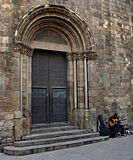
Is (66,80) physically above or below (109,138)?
above

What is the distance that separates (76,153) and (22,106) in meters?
2.43

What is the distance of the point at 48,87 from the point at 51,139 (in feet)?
7.36

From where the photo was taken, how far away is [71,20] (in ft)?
25.7

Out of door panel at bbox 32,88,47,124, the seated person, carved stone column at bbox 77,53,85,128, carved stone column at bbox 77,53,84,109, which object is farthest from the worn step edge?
the seated person

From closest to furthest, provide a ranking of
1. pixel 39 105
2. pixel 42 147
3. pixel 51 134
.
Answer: pixel 42 147 < pixel 51 134 < pixel 39 105

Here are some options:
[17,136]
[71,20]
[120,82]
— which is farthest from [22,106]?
[120,82]

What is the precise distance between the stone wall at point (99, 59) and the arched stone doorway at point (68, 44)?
29 cm

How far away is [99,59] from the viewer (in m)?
8.40

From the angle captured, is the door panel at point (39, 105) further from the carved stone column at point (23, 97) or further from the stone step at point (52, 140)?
the stone step at point (52, 140)

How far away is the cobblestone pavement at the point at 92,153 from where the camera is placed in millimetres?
5160

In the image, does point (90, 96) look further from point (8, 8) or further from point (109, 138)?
point (8, 8)

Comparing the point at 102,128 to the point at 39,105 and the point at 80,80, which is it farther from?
the point at 39,105

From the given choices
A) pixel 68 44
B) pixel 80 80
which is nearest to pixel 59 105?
pixel 80 80

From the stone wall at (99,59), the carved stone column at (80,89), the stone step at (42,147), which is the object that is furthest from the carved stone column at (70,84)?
the stone step at (42,147)
